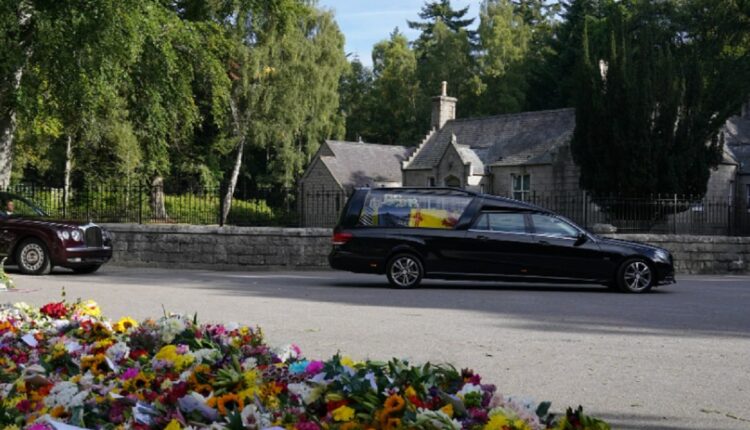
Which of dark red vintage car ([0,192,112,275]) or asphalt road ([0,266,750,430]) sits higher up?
dark red vintage car ([0,192,112,275])

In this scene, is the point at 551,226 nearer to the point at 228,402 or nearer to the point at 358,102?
the point at 228,402

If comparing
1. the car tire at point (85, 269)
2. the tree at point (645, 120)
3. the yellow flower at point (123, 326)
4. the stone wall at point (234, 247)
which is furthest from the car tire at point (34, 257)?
the tree at point (645, 120)

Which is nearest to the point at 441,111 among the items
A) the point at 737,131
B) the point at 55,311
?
the point at 737,131

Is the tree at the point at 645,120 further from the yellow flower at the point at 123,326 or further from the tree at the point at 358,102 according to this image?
the tree at the point at 358,102

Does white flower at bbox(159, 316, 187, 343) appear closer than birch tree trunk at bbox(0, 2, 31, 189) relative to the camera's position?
Yes

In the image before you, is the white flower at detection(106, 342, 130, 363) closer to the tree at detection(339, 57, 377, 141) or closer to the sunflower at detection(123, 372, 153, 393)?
the sunflower at detection(123, 372, 153, 393)

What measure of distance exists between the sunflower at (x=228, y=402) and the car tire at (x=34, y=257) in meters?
14.9

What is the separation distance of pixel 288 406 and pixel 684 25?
159 feet

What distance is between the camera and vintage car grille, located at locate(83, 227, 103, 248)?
17.5 meters

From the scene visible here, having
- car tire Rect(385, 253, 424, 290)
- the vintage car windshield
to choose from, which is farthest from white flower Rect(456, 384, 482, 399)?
the vintage car windshield

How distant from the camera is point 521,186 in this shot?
4403 cm

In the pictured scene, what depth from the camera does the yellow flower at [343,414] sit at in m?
3.24

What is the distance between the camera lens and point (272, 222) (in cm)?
2327

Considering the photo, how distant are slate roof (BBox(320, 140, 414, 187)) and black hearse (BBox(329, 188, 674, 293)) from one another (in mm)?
39702
